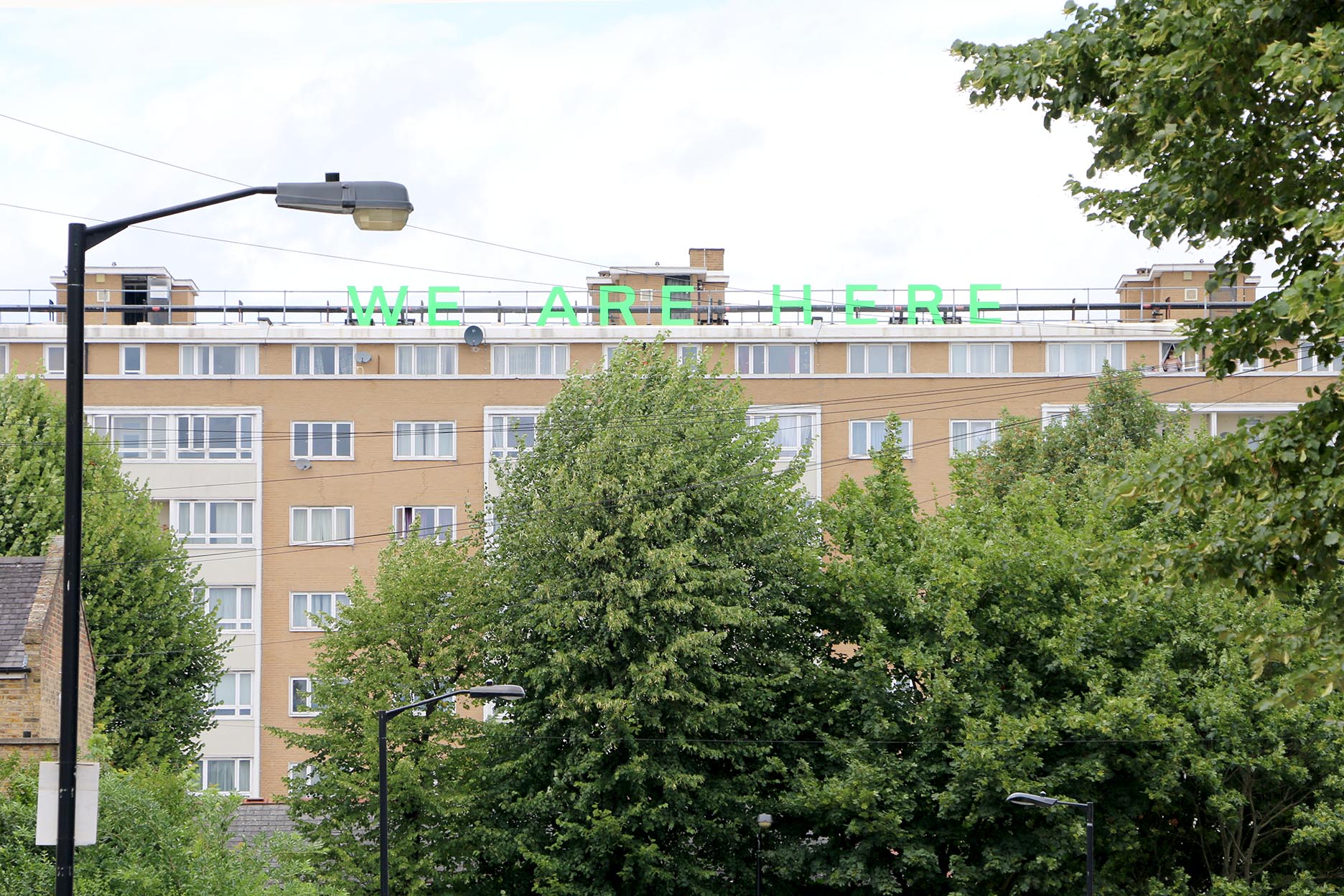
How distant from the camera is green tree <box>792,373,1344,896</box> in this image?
35.3 meters

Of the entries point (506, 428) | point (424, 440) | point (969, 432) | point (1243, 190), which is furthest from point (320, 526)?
point (1243, 190)

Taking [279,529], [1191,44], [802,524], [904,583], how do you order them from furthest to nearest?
1. [279,529]
2. [802,524]
3. [904,583]
4. [1191,44]

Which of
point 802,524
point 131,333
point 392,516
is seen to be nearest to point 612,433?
point 802,524

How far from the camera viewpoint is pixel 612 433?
39.7 meters

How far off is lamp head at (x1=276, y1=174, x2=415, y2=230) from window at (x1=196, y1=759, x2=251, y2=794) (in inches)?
2202

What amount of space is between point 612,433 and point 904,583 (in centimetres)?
865

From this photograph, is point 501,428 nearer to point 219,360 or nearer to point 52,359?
point 219,360

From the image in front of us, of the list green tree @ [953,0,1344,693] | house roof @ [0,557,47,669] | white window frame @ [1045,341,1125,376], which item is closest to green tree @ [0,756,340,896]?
house roof @ [0,557,47,669]

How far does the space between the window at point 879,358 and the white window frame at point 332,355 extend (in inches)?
892

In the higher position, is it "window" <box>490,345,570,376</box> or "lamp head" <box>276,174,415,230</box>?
"window" <box>490,345,570,376</box>

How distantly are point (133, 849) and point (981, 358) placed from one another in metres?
53.2

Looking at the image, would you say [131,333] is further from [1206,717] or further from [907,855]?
[1206,717]

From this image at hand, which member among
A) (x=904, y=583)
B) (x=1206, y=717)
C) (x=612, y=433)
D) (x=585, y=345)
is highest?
(x=585, y=345)

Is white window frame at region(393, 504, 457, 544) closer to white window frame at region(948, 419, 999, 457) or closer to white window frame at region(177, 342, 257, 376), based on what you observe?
white window frame at region(177, 342, 257, 376)
